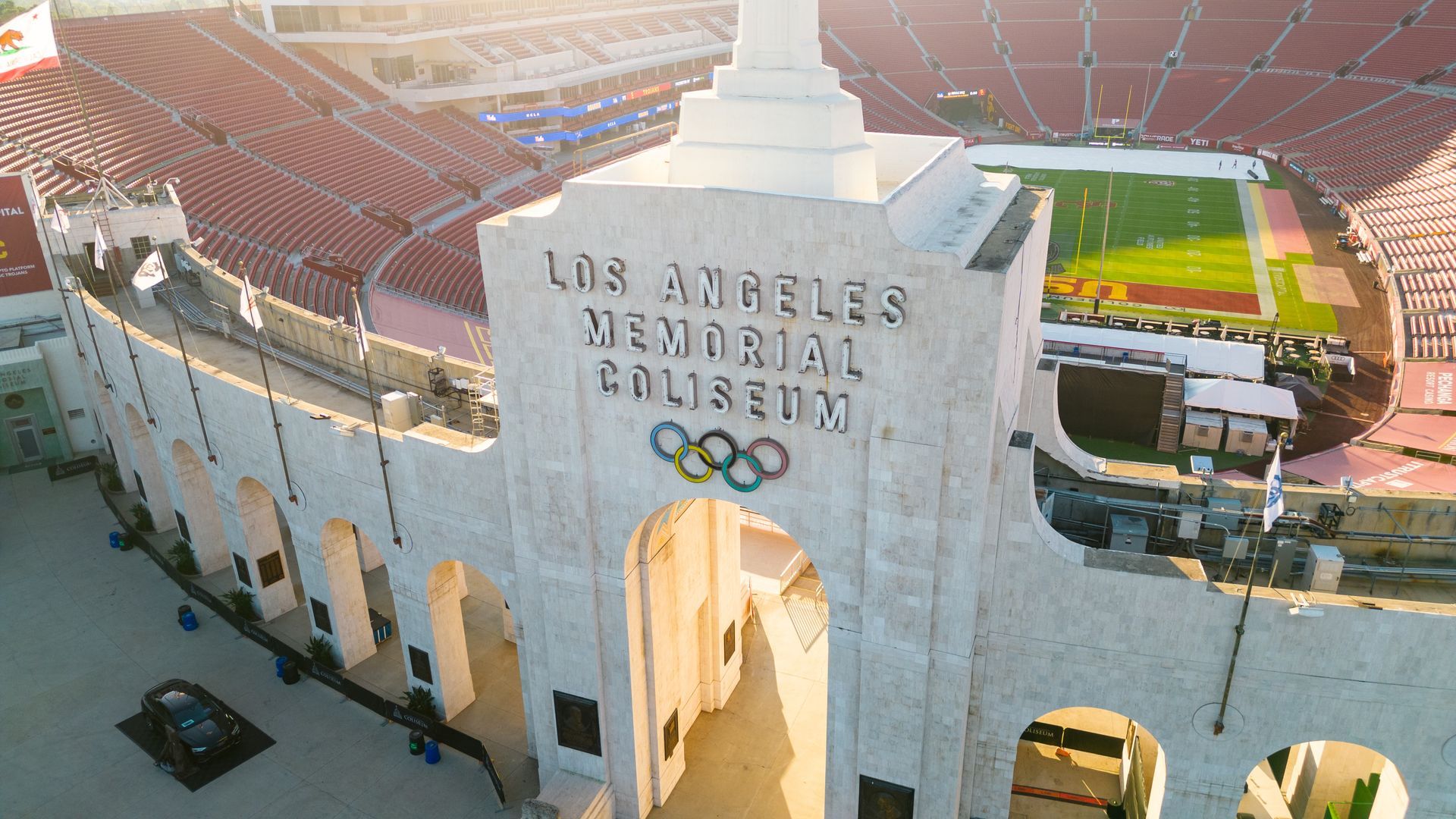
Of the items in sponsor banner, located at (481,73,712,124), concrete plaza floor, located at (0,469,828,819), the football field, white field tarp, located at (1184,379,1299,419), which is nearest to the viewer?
concrete plaza floor, located at (0,469,828,819)

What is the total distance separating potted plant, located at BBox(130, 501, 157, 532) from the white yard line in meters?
55.6

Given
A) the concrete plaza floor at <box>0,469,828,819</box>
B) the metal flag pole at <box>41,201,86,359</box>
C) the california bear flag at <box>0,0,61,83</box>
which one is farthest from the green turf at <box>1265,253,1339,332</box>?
the metal flag pole at <box>41,201,86,359</box>

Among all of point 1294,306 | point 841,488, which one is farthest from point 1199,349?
point 841,488

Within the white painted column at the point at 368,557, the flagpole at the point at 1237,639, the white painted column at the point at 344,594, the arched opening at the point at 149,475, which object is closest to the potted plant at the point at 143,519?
the arched opening at the point at 149,475

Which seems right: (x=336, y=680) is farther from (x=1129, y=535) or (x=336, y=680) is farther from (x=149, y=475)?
(x=1129, y=535)

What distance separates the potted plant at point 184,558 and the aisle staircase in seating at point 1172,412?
3636 cm

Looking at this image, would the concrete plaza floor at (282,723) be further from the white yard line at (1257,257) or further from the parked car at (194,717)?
the white yard line at (1257,257)

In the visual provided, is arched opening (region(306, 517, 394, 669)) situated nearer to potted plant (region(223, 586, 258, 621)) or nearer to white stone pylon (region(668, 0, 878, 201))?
potted plant (region(223, 586, 258, 621))

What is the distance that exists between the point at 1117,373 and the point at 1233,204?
47.5 m

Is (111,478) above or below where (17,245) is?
below

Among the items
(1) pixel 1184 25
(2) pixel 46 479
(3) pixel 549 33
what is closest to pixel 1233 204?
(1) pixel 1184 25

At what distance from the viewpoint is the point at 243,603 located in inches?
1098

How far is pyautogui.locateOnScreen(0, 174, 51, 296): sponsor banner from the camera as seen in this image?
35.8 meters

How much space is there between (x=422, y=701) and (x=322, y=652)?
3.84 meters
